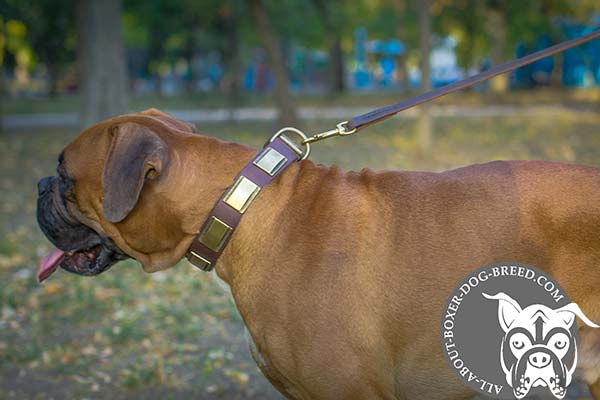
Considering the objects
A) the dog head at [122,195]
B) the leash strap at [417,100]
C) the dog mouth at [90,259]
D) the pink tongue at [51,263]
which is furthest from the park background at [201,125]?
the leash strap at [417,100]

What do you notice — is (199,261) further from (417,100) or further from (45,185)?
(417,100)

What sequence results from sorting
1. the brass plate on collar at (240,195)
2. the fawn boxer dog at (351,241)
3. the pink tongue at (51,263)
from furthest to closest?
the pink tongue at (51,263) → the brass plate on collar at (240,195) → the fawn boxer dog at (351,241)

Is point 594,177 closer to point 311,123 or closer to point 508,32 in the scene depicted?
point 311,123

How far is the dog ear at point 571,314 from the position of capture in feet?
10.1

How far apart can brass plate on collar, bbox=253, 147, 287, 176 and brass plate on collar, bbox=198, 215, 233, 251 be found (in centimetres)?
28

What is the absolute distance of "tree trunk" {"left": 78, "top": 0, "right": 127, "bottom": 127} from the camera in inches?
595

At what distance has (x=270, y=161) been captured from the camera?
3.21 meters

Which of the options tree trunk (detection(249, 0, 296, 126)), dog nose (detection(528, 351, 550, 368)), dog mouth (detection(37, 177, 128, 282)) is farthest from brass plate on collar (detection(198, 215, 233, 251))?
tree trunk (detection(249, 0, 296, 126))

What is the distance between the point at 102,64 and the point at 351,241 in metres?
13.3

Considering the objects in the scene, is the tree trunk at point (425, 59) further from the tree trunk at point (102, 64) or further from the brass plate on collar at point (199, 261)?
the brass plate on collar at point (199, 261)

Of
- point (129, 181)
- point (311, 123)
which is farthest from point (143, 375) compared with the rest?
Result: point (311, 123)

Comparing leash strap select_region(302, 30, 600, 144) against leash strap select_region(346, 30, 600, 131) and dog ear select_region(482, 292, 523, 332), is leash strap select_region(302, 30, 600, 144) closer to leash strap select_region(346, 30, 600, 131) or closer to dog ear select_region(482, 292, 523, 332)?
leash strap select_region(346, 30, 600, 131)

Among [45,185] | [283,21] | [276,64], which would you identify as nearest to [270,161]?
[45,185]

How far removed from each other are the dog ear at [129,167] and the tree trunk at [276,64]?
52.9 ft
